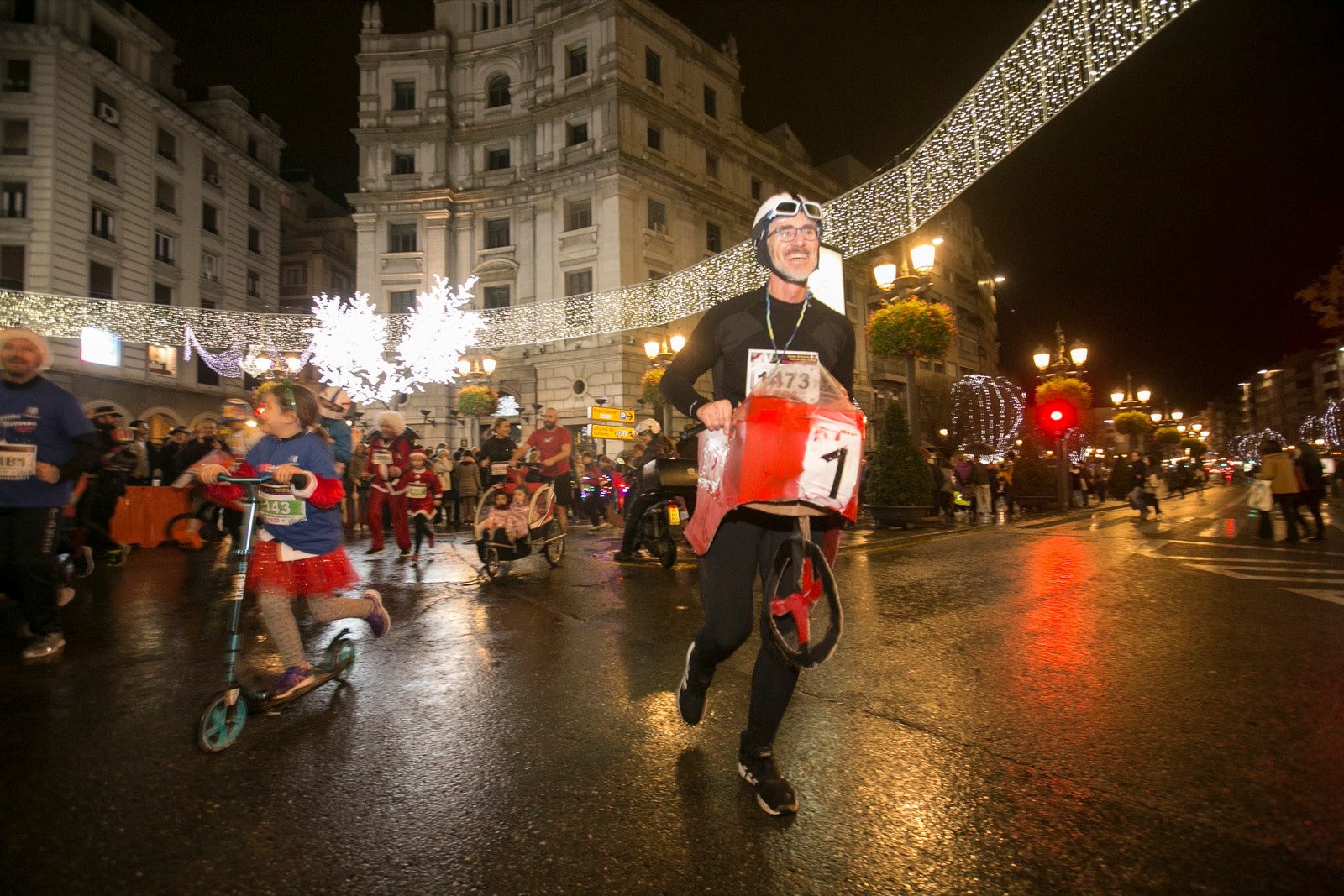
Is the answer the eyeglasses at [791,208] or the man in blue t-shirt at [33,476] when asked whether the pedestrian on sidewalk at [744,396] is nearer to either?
the eyeglasses at [791,208]

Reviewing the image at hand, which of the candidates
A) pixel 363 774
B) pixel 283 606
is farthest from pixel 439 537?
pixel 363 774

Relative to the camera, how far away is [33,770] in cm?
272

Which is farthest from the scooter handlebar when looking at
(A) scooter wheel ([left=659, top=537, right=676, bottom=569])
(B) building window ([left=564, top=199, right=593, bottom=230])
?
(B) building window ([left=564, top=199, right=593, bottom=230])

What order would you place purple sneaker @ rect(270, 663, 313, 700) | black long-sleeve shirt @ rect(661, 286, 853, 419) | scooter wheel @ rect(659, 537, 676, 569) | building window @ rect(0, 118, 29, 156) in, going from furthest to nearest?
1. building window @ rect(0, 118, 29, 156)
2. scooter wheel @ rect(659, 537, 676, 569)
3. purple sneaker @ rect(270, 663, 313, 700)
4. black long-sleeve shirt @ rect(661, 286, 853, 419)

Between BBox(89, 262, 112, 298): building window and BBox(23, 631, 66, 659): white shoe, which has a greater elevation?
BBox(89, 262, 112, 298): building window

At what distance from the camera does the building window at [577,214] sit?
109 feet

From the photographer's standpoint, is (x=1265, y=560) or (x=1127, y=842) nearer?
(x=1127, y=842)

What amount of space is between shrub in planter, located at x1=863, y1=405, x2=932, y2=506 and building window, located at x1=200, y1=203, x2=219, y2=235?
125ft

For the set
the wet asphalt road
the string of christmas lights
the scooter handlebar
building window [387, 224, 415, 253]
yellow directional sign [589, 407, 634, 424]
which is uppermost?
building window [387, 224, 415, 253]

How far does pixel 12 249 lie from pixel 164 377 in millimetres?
7260

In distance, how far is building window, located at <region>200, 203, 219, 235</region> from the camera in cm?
3666

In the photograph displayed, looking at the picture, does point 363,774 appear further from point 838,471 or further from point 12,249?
point 12,249

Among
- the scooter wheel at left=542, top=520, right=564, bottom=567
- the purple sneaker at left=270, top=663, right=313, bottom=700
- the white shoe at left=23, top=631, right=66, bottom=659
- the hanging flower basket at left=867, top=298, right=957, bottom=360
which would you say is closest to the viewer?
the purple sneaker at left=270, top=663, right=313, bottom=700

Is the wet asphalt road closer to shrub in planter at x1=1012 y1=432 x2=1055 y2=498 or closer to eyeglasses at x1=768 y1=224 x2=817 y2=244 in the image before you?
eyeglasses at x1=768 y1=224 x2=817 y2=244
